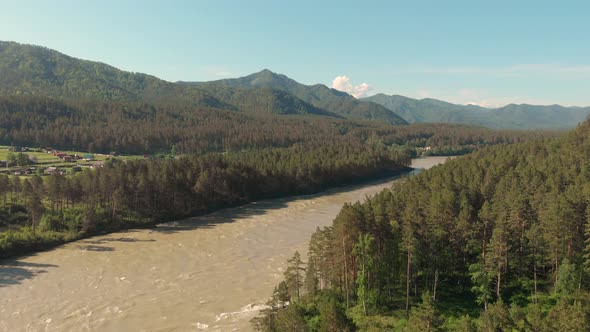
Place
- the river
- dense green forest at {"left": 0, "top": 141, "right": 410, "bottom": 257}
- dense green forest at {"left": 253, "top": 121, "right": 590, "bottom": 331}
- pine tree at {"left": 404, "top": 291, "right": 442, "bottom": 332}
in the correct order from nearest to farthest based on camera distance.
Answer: pine tree at {"left": 404, "top": 291, "right": 442, "bottom": 332}
dense green forest at {"left": 253, "top": 121, "right": 590, "bottom": 331}
the river
dense green forest at {"left": 0, "top": 141, "right": 410, "bottom": 257}

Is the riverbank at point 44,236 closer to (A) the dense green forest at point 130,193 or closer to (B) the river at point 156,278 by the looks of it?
(A) the dense green forest at point 130,193

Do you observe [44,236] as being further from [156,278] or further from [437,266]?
[437,266]

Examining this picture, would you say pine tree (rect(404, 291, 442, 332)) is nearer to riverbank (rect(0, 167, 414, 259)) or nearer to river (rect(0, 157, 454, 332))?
river (rect(0, 157, 454, 332))

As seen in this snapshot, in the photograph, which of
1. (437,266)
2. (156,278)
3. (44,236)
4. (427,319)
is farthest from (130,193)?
(427,319)

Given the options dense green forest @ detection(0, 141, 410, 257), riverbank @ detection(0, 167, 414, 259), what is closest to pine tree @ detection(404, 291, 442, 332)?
riverbank @ detection(0, 167, 414, 259)

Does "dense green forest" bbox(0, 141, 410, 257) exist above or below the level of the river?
above

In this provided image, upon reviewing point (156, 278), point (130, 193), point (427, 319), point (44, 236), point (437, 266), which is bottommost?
point (156, 278)

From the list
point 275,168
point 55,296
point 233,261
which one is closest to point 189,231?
point 233,261

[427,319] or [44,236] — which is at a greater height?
[427,319]
